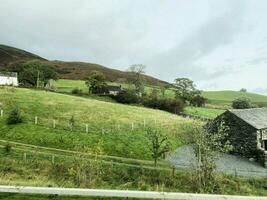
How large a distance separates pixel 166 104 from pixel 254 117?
45.8 meters

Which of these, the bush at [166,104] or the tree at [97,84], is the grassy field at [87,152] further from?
the tree at [97,84]

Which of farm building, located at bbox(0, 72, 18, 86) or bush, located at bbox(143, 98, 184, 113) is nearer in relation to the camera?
bush, located at bbox(143, 98, 184, 113)

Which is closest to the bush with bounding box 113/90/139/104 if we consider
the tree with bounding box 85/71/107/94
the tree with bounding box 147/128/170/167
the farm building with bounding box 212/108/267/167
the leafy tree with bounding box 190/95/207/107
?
the tree with bounding box 85/71/107/94

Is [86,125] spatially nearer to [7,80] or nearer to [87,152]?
[87,152]

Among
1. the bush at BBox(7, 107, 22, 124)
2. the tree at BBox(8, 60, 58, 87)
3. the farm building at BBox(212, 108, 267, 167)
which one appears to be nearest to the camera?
the farm building at BBox(212, 108, 267, 167)

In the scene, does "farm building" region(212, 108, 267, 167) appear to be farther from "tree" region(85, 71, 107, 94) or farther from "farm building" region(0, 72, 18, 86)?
"farm building" region(0, 72, 18, 86)

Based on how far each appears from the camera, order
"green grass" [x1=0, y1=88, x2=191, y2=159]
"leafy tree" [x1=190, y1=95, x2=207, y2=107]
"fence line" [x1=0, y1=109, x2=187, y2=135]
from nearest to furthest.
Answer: "green grass" [x1=0, y1=88, x2=191, y2=159], "fence line" [x1=0, y1=109, x2=187, y2=135], "leafy tree" [x1=190, y1=95, x2=207, y2=107]

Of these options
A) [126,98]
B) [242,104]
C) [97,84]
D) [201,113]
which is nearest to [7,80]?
[97,84]

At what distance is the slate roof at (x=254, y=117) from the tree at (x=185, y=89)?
199 feet

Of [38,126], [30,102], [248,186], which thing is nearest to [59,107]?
[30,102]

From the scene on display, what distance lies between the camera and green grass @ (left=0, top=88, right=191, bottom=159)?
44844 millimetres

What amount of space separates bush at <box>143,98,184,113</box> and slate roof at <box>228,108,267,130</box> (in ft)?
134

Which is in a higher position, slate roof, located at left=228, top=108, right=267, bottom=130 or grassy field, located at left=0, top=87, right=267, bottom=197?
slate roof, located at left=228, top=108, right=267, bottom=130

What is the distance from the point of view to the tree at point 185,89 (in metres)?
120
